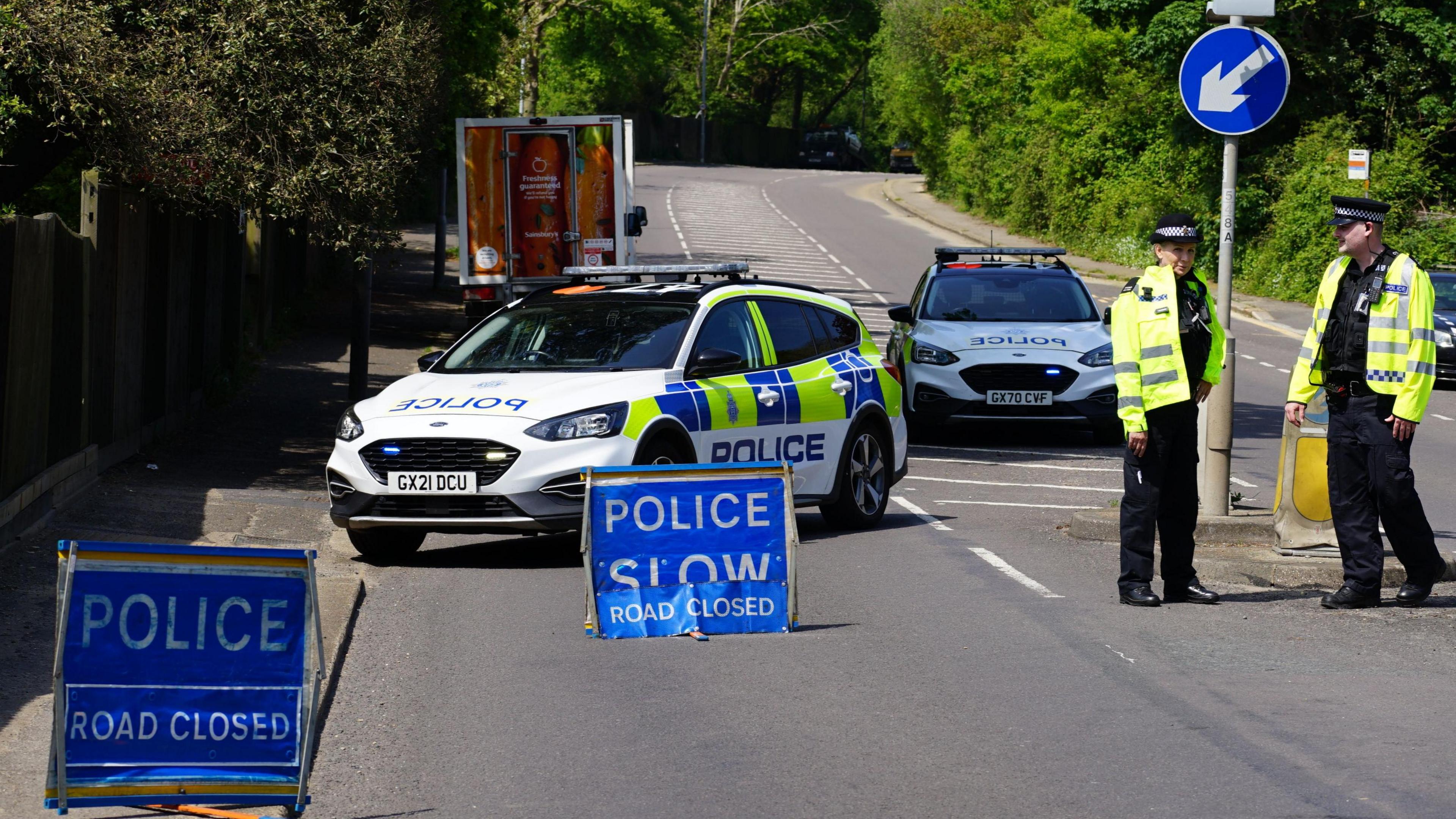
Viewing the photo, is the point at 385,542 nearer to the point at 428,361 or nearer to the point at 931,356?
the point at 428,361

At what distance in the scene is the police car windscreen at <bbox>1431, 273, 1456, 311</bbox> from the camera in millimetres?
21938

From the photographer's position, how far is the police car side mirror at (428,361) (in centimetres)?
1097

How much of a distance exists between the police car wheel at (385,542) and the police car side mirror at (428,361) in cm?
106

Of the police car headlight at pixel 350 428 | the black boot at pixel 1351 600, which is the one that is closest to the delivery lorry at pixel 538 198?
the police car headlight at pixel 350 428

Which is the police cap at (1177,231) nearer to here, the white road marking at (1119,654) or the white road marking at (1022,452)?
the white road marking at (1119,654)

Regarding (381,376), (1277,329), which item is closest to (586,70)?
(1277,329)

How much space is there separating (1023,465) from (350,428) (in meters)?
7.05

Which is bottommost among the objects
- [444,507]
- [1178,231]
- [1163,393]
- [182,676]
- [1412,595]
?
[1412,595]

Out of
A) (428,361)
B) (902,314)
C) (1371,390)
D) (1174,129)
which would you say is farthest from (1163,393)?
(1174,129)

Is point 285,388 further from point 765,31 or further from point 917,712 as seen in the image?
point 765,31

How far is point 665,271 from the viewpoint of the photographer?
38.9 ft

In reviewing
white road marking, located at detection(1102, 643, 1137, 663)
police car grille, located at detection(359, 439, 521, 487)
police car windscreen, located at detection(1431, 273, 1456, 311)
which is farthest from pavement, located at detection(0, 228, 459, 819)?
police car windscreen, located at detection(1431, 273, 1456, 311)

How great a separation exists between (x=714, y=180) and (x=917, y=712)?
2534 inches

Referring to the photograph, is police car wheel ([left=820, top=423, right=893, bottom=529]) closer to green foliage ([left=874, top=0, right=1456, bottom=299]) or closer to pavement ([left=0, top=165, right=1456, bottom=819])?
Answer: pavement ([left=0, top=165, right=1456, bottom=819])
